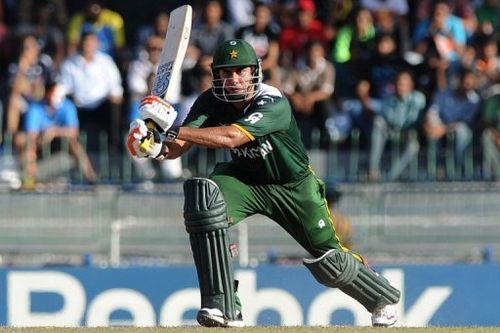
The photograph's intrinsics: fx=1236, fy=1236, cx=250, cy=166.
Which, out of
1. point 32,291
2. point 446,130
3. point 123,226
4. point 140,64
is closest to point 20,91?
point 140,64

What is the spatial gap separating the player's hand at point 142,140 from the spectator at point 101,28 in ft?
24.1

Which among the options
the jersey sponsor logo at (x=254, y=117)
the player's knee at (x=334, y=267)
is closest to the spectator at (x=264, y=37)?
the player's knee at (x=334, y=267)

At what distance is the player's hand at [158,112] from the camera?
22.6 ft

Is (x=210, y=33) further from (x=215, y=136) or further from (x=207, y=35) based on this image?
(x=215, y=136)

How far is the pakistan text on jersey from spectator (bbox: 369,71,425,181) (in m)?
4.83

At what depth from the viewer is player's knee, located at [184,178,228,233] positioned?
23.2 feet

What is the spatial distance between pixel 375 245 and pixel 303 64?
2.86 m

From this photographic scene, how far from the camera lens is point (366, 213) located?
11383 mm

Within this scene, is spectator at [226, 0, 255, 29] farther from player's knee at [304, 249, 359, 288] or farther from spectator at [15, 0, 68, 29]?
player's knee at [304, 249, 359, 288]

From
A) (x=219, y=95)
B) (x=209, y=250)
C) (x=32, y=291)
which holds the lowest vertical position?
(x=32, y=291)

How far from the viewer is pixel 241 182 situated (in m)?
7.52

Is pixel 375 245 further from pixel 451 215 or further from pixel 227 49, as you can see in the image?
pixel 227 49

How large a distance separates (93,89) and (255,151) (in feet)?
21.1

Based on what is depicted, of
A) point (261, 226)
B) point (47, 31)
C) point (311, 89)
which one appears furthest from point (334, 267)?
point (47, 31)
